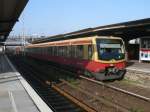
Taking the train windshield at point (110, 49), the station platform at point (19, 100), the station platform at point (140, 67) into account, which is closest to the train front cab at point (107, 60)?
the train windshield at point (110, 49)

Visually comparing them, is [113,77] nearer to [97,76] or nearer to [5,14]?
[97,76]

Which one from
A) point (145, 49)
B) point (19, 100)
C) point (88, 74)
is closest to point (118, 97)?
point (19, 100)

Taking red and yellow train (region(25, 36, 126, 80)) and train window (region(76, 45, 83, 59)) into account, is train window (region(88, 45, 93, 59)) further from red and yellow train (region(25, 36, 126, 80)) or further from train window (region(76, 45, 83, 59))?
train window (region(76, 45, 83, 59))

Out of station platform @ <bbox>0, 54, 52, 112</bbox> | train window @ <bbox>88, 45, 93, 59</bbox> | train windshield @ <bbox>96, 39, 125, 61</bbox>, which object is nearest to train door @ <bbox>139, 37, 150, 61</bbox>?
train windshield @ <bbox>96, 39, 125, 61</bbox>

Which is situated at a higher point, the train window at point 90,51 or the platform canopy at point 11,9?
the platform canopy at point 11,9

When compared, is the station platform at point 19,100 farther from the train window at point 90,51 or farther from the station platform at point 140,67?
the station platform at point 140,67

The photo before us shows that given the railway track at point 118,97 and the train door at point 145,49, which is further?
the train door at point 145,49

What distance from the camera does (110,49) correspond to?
66.2ft

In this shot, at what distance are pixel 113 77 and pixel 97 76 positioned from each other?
3.26 feet

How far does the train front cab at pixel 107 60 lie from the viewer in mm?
19484

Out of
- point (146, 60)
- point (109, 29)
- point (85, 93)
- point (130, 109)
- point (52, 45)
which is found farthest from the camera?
point (52, 45)

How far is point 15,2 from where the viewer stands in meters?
22.5

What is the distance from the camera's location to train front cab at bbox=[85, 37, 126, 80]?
63.9 ft

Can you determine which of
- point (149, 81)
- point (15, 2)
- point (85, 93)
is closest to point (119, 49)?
point (149, 81)
